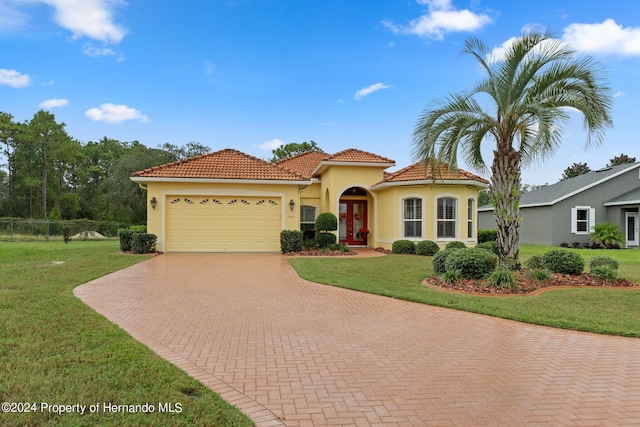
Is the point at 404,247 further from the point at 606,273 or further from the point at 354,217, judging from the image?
the point at 606,273

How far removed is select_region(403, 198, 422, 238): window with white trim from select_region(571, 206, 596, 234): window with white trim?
13.2 metres

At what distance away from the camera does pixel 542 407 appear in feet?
10.9

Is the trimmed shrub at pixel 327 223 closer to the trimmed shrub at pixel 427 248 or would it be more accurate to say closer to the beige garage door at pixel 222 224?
the beige garage door at pixel 222 224

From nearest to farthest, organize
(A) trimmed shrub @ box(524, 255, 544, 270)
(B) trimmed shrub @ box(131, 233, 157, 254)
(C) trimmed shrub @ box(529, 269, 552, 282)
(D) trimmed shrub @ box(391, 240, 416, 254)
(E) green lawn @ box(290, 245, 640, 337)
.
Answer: (E) green lawn @ box(290, 245, 640, 337) < (C) trimmed shrub @ box(529, 269, 552, 282) < (A) trimmed shrub @ box(524, 255, 544, 270) < (B) trimmed shrub @ box(131, 233, 157, 254) < (D) trimmed shrub @ box(391, 240, 416, 254)

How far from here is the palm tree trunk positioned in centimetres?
966

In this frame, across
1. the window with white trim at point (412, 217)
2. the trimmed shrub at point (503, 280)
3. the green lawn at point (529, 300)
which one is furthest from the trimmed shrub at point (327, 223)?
the trimmed shrub at point (503, 280)

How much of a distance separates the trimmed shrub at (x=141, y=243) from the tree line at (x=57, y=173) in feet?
92.6

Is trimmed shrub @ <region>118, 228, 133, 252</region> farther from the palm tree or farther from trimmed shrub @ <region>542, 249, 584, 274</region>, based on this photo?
trimmed shrub @ <region>542, 249, 584, 274</region>

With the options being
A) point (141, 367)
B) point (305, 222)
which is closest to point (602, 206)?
point (305, 222)

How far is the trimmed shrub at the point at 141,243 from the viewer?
51.0 ft

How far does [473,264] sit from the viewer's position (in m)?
9.10

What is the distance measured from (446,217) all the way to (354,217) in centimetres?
539

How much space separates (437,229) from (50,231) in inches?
1042

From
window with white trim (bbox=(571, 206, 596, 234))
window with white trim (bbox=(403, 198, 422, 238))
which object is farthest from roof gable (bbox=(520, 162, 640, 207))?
window with white trim (bbox=(403, 198, 422, 238))
